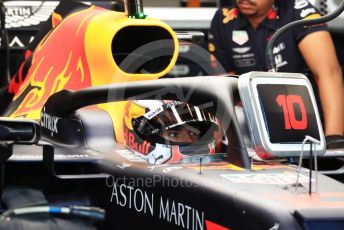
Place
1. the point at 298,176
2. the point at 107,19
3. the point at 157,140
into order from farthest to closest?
the point at 107,19 → the point at 157,140 → the point at 298,176

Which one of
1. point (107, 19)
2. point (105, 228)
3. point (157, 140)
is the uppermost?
point (107, 19)

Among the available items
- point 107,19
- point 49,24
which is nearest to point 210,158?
point 107,19

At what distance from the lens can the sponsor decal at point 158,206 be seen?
2.95 meters

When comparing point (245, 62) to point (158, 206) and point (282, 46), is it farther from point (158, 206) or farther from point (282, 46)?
point (158, 206)

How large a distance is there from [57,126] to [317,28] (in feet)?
7.37

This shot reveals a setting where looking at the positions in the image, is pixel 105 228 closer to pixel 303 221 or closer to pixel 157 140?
pixel 157 140

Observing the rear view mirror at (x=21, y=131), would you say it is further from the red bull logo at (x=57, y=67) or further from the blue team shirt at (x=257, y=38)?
the blue team shirt at (x=257, y=38)

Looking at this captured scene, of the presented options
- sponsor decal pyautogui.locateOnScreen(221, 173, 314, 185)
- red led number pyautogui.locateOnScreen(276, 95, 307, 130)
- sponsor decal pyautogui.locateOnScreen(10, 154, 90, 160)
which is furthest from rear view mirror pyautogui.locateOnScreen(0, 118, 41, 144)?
red led number pyautogui.locateOnScreen(276, 95, 307, 130)

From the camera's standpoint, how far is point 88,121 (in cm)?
368

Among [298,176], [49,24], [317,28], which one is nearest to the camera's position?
[298,176]

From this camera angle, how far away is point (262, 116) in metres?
2.98

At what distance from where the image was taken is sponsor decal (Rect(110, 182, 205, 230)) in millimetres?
2947

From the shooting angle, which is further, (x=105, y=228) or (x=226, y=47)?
(x=226, y=47)

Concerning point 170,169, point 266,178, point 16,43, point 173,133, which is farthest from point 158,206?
point 16,43
